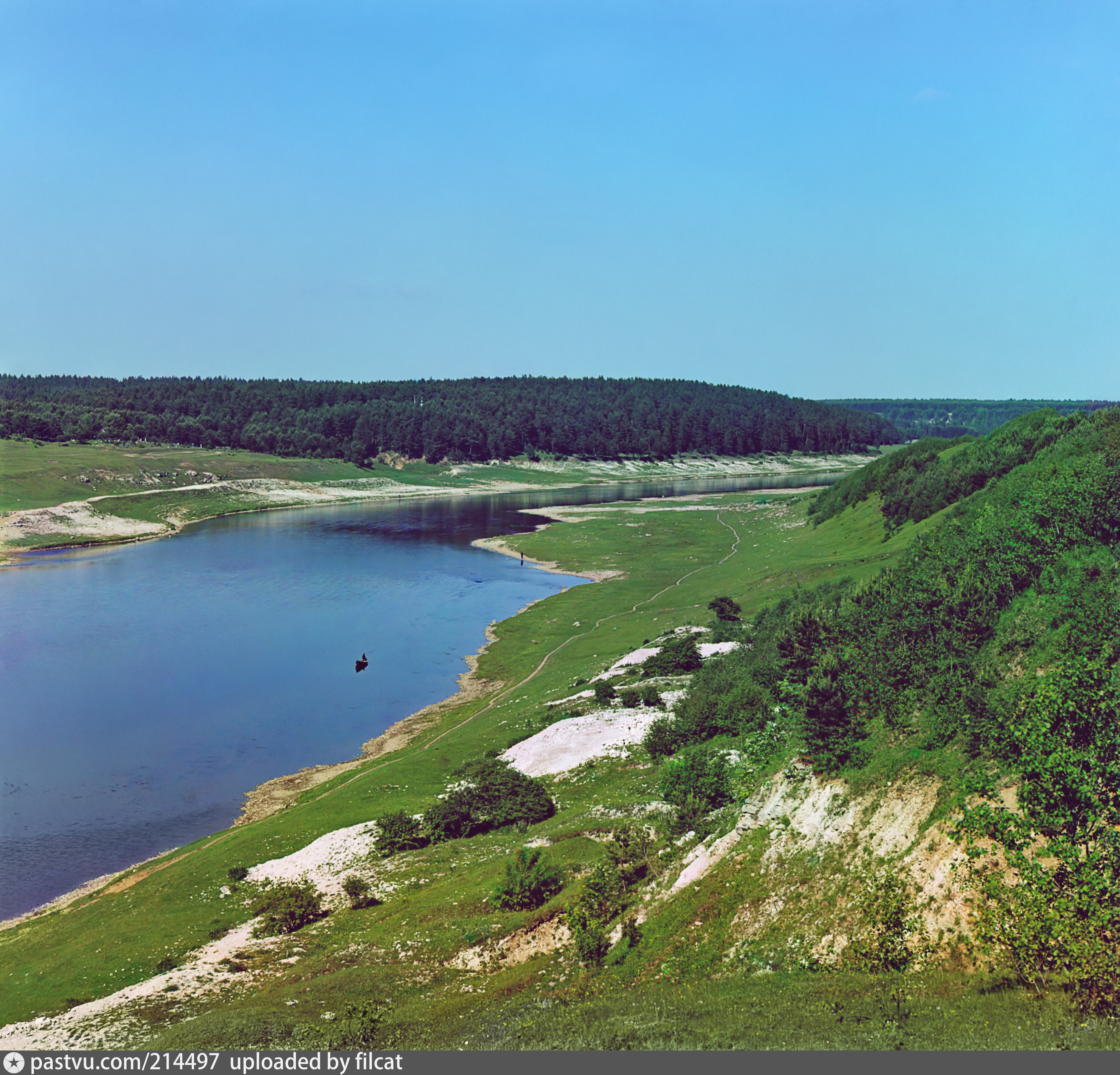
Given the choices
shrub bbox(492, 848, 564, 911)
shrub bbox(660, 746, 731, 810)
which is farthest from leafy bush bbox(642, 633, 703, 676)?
shrub bbox(492, 848, 564, 911)

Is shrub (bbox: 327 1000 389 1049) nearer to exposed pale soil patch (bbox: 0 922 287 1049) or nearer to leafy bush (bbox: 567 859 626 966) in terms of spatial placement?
leafy bush (bbox: 567 859 626 966)

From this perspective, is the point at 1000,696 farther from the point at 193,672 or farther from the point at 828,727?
the point at 193,672

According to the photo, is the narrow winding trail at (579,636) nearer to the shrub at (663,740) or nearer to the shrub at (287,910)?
the shrub at (663,740)

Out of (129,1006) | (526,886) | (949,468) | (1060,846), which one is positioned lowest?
(129,1006)

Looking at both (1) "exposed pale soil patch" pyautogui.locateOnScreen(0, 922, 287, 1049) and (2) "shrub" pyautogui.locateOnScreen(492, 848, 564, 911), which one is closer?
(1) "exposed pale soil patch" pyautogui.locateOnScreen(0, 922, 287, 1049)

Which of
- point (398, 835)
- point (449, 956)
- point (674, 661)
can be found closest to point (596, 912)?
point (449, 956)

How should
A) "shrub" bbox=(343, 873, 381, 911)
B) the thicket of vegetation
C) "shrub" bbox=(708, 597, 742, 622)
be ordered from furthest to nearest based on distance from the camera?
the thicket of vegetation < "shrub" bbox=(708, 597, 742, 622) < "shrub" bbox=(343, 873, 381, 911)

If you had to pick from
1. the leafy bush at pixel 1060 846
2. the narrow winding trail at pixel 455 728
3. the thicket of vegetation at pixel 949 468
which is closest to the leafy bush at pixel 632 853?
the leafy bush at pixel 1060 846
